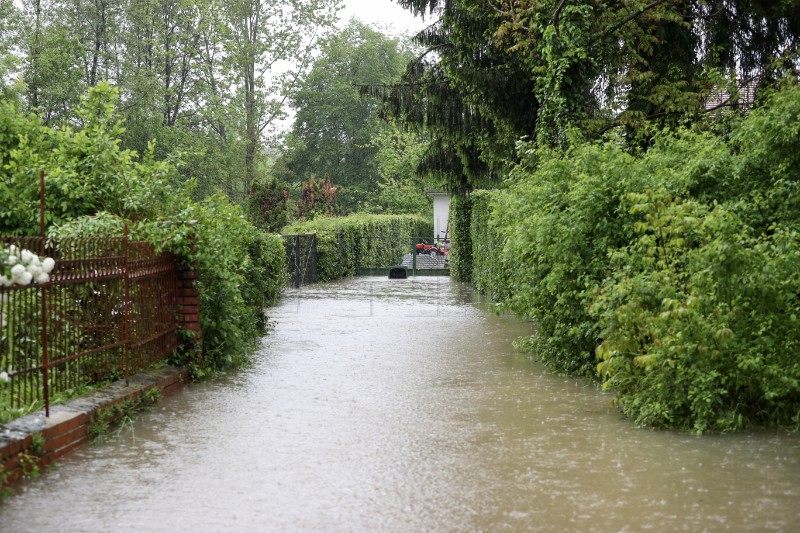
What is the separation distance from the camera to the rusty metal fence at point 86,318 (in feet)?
23.3

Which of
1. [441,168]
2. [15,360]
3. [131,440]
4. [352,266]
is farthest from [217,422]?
[352,266]

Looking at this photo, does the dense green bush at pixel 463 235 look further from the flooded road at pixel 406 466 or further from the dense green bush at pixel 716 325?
the dense green bush at pixel 716 325

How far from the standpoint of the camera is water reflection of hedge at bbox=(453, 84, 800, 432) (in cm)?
766

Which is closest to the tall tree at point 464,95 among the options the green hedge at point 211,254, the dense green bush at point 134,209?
the green hedge at point 211,254

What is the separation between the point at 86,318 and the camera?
872 centimetres

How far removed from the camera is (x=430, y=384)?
10.5m

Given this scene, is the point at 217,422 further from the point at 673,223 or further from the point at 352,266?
the point at 352,266

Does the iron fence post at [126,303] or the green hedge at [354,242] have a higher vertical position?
the green hedge at [354,242]

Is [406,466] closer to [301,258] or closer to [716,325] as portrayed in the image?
[716,325]

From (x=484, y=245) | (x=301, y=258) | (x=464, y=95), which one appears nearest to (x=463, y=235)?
(x=301, y=258)

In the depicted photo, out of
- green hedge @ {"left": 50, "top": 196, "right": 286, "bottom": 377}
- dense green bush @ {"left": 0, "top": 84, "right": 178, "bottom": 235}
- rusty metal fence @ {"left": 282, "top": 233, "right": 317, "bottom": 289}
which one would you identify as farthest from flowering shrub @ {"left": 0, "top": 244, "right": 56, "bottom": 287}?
rusty metal fence @ {"left": 282, "top": 233, "right": 317, "bottom": 289}

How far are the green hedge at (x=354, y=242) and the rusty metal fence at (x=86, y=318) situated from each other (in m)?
19.9

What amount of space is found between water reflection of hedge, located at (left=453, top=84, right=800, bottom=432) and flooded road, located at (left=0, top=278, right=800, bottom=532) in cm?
45

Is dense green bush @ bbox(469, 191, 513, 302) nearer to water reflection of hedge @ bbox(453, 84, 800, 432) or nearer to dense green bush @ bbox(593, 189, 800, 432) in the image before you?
water reflection of hedge @ bbox(453, 84, 800, 432)
